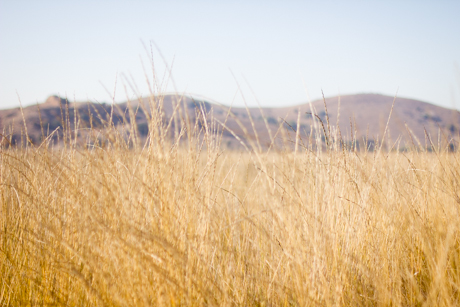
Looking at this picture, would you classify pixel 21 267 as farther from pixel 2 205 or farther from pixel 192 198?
pixel 192 198

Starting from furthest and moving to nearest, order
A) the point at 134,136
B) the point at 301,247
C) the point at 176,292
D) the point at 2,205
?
the point at 2,205 → the point at 134,136 → the point at 301,247 → the point at 176,292

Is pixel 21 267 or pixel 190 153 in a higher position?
pixel 190 153

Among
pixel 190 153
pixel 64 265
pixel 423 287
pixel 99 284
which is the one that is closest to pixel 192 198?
pixel 190 153

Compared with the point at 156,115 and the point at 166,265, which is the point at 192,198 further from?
the point at 156,115

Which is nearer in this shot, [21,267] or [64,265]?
[64,265]

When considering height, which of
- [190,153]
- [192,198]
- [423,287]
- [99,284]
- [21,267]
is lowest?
[423,287]

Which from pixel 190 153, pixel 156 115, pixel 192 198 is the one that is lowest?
pixel 192 198

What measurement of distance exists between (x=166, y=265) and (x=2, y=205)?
1371mm

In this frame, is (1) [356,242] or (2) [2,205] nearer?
(1) [356,242]

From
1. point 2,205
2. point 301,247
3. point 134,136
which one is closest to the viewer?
point 301,247

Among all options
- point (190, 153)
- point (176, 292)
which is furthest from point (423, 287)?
point (190, 153)

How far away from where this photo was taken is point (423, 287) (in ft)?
4.31

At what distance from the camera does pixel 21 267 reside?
124cm

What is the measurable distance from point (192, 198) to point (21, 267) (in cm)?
97
